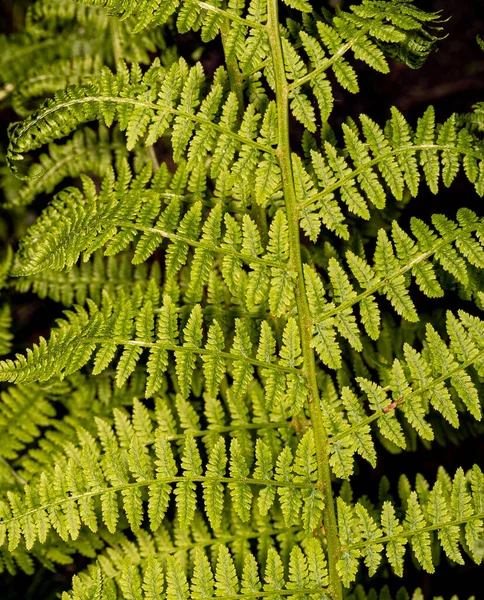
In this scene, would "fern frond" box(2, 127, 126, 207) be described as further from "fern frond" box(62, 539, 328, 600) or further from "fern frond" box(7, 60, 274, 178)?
"fern frond" box(62, 539, 328, 600)

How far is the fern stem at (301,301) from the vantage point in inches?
54.8

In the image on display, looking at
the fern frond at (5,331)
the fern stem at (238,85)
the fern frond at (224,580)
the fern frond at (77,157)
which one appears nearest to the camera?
the fern frond at (224,580)

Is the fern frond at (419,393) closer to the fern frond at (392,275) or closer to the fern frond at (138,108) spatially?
the fern frond at (392,275)

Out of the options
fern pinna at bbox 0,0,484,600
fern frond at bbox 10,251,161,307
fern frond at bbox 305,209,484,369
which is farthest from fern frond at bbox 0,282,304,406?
fern frond at bbox 10,251,161,307

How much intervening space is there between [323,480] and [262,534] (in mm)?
344

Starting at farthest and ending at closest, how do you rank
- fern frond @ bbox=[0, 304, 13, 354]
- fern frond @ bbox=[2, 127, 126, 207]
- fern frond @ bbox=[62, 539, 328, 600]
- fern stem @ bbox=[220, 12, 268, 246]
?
fern frond @ bbox=[2, 127, 126, 207]
fern frond @ bbox=[0, 304, 13, 354]
fern stem @ bbox=[220, 12, 268, 246]
fern frond @ bbox=[62, 539, 328, 600]

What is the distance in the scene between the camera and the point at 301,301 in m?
1.44

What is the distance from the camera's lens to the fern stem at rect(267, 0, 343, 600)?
139 centimetres

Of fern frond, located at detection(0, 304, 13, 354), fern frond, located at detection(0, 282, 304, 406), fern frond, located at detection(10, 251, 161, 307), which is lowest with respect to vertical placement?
fern frond, located at detection(0, 282, 304, 406)

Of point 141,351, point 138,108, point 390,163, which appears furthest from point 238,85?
point 141,351

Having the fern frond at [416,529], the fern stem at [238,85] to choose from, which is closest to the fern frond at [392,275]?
the fern stem at [238,85]

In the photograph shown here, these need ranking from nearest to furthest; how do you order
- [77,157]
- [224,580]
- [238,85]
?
[224,580], [238,85], [77,157]

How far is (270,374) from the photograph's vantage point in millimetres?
1417

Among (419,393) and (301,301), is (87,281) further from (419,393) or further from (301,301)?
(419,393)
